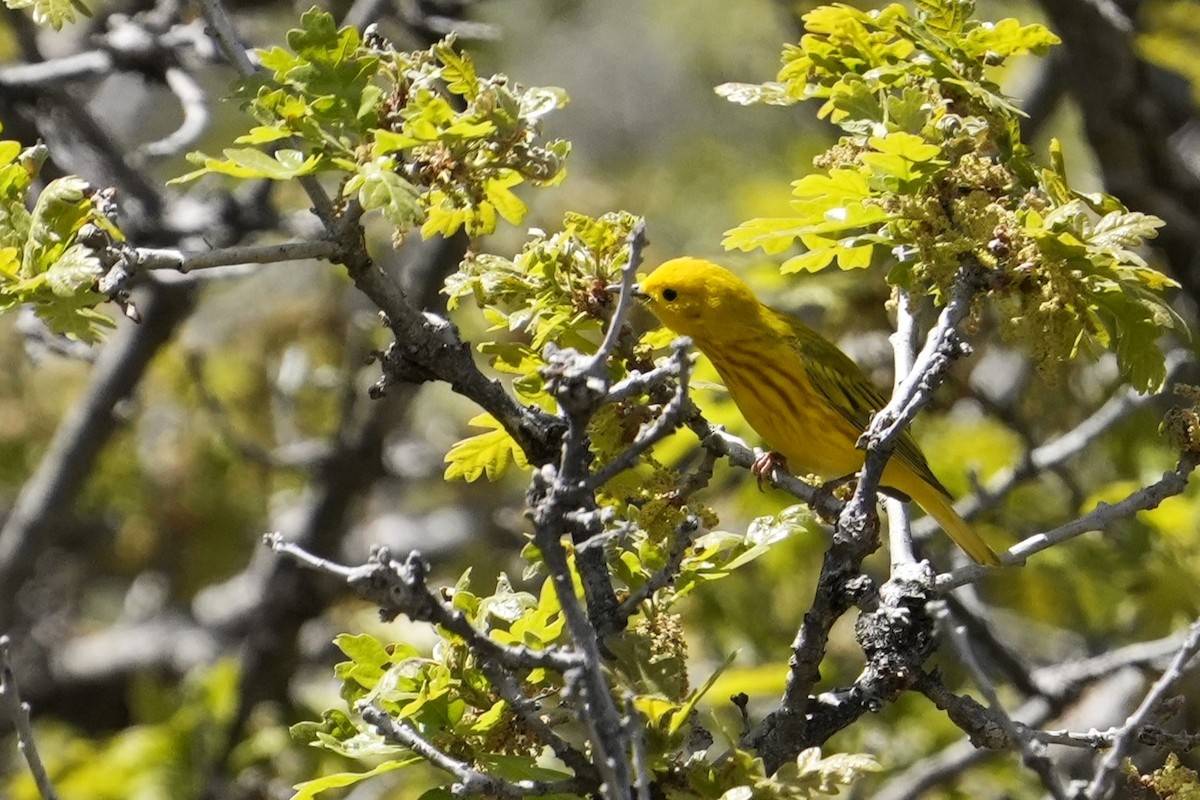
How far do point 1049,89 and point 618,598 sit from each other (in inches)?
172

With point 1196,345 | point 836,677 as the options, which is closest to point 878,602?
point 1196,345

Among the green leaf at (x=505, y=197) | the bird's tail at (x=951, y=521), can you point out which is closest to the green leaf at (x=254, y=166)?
the green leaf at (x=505, y=197)

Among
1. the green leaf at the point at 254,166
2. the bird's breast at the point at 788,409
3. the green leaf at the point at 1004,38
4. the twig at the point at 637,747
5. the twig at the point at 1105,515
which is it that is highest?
the green leaf at the point at 1004,38

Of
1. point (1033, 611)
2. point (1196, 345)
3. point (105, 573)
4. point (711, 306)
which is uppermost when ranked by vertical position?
point (711, 306)

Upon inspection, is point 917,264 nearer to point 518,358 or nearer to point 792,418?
point 518,358

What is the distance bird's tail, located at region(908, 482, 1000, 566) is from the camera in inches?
174

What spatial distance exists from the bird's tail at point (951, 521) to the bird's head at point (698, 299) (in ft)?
2.70

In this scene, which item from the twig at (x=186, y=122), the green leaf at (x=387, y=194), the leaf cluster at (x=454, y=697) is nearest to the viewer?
the green leaf at (x=387, y=194)

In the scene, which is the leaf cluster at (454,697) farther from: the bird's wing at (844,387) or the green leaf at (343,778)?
the bird's wing at (844,387)

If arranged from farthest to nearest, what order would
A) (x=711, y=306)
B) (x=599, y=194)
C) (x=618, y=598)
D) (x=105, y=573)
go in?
(x=105, y=573), (x=599, y=194), (x=711, y=306), (x=618, y=598)

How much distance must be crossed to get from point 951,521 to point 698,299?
114cm

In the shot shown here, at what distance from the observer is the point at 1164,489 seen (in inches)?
106

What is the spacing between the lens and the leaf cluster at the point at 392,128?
2342mm

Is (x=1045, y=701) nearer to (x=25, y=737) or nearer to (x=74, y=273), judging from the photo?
(x=25, y=737)
